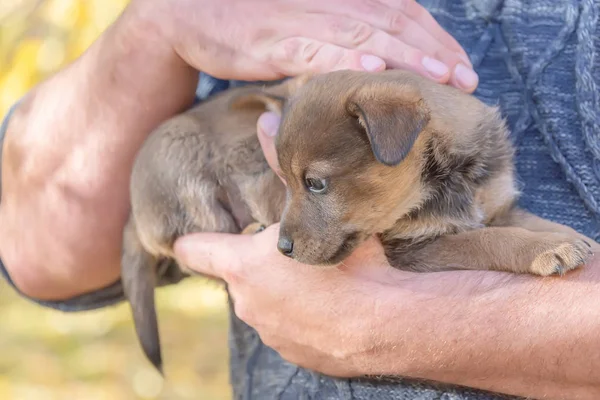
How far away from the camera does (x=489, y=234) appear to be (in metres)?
2.17

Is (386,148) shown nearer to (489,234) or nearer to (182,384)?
(489,234)

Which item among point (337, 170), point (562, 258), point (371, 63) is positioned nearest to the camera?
point (562, 258)

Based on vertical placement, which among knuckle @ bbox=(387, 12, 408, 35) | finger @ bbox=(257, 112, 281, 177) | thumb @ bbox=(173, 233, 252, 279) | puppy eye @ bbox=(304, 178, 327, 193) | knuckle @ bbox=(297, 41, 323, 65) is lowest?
thumb @ bbox=(173, 233, 252, 279)

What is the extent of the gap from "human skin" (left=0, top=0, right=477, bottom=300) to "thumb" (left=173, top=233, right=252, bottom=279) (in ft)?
1.12

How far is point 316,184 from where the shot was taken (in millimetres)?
2131

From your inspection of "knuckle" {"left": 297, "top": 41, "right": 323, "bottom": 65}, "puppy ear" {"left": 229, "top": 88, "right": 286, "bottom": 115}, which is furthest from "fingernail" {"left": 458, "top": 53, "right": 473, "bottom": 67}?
"puppy ear" {"left": 229, "top": 88, "right": 286, "bottom": 115}

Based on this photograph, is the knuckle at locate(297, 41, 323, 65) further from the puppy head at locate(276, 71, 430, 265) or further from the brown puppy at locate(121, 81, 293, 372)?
the brown puppy at locate(121, 81, 293, 372)

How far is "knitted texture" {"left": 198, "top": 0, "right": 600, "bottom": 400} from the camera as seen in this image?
2.19 m

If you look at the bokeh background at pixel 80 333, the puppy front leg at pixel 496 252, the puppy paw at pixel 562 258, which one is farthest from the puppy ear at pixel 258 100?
the bokeh background at pixel 80 333

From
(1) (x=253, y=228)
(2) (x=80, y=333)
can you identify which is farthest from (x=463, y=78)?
(2) (x=80, y=333)

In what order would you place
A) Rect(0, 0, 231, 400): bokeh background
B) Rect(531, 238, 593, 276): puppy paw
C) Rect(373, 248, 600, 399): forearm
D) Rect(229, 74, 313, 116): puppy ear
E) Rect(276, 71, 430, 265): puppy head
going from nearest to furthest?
Rect(373, 248, 600, 399): forearm, Rect(531, 238, 593, 276): puppy paw, Rect(276, 71, 430, 265): puppy head, Rect(229, 74, 313, 116): puppy ear, Rect(0, 0, 231, 400): bokeh background

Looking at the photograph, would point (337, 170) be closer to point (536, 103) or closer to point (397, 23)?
point (397, 23)

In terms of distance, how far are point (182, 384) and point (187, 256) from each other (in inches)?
147

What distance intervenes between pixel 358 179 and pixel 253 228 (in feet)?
1.94
